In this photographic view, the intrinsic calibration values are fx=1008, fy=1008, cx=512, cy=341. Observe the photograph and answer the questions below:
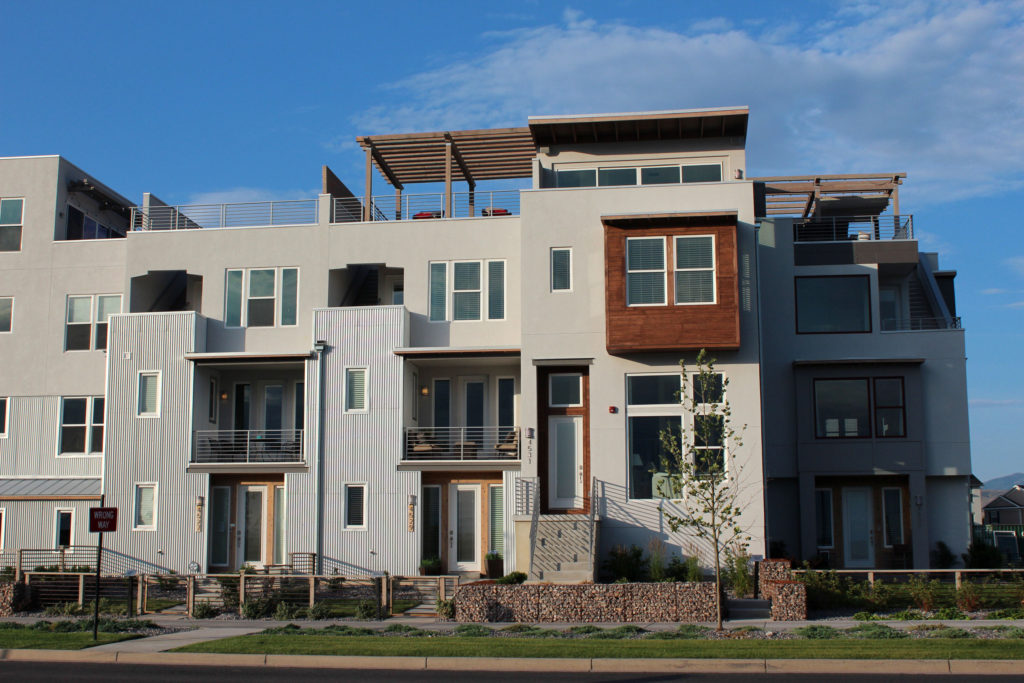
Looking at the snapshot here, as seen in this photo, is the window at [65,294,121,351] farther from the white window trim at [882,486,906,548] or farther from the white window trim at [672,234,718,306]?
the white window trim at [882,486,906,548]

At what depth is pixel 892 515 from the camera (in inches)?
1105

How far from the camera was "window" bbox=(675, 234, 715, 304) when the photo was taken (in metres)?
24.5

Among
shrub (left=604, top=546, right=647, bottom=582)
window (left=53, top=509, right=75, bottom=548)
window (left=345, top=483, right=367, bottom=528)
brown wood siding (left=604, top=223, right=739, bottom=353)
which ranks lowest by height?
shrub (left=604, top=546, right=647, bottom=582)

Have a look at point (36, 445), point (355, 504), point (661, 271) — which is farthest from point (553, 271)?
point (36, 445)

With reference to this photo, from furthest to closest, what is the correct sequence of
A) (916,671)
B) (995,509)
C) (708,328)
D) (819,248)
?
(995,509), (819,248), (708,328), (916,671)

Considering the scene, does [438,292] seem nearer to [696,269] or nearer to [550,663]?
[696,269]

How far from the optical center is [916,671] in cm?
→ 1434

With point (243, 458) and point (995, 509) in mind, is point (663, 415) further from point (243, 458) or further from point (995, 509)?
point (995, 509)

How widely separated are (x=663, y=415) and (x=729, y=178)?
7478 millimetres

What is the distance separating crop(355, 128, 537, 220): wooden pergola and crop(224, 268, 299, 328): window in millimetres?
3132

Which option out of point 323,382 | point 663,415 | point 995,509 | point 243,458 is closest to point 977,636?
point 663,415

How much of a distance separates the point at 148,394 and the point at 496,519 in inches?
406

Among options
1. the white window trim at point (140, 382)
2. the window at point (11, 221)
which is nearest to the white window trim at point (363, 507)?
the white window trim at point (140, 382)

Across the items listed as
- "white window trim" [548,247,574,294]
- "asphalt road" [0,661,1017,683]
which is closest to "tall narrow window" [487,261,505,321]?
"white window trim" [548,247,574,294]
